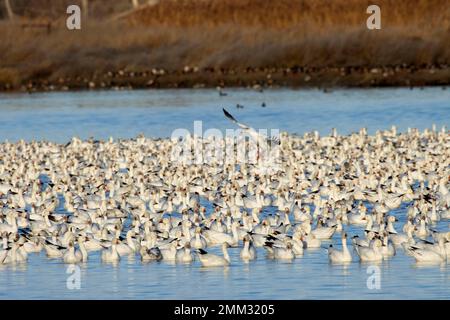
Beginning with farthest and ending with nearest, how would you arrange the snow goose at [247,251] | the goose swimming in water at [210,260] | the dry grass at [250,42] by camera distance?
the dry grass at [250,42]
the snow goose at [247,251]
the goose swimming in water at [210,260]

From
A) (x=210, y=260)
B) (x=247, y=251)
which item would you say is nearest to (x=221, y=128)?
(x=247, y=251)

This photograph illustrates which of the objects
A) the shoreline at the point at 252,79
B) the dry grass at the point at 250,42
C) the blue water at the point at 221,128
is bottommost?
the blue water at the point at 221,128

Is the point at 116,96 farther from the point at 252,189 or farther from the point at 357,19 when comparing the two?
the point at 252,189

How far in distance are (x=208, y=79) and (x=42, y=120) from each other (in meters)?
10.5

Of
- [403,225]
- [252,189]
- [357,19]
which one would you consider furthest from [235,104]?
[403,225]

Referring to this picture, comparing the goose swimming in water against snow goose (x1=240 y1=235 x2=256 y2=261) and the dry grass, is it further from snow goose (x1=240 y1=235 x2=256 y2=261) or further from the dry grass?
the dry grass

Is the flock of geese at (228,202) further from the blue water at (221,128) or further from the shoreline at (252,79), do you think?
the shoreline at (252,79)

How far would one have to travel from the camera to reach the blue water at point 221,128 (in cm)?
1560

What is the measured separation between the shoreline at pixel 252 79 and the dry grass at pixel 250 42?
0.26 m

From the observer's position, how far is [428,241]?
58.1 ft

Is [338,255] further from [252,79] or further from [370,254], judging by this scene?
[252,79]

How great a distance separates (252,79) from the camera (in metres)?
48.1

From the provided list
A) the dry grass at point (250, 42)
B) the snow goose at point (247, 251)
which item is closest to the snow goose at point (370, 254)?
the snow goose at point (247, 251)

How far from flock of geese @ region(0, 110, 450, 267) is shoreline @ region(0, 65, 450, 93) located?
54.4 feet
